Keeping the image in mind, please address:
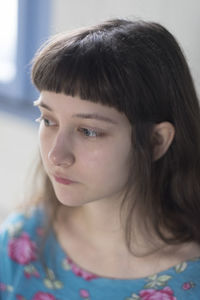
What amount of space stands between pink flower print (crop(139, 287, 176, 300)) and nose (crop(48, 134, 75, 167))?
0.97 ft

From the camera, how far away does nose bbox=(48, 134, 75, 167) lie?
86cm

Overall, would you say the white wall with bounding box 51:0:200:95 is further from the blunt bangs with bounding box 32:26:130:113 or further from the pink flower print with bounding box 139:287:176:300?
the pink flower print with bounding box 139:287:176:300

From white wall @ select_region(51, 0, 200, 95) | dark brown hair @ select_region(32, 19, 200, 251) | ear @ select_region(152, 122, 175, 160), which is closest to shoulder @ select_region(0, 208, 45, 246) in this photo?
dark brown hair @ select_region(32, 19, 200, 251)

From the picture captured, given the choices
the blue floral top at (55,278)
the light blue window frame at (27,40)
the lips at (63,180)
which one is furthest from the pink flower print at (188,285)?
the light blue window frame at (27,40)

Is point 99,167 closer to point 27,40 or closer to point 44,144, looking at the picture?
point 44,144

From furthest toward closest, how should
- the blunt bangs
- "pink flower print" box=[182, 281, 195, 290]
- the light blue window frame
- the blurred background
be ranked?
the light blue window frame, the blurred background, "pink flower print" box=[182, 281, 195, 290], the blunt bangs

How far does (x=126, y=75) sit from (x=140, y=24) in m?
0.13

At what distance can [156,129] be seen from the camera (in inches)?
35.4

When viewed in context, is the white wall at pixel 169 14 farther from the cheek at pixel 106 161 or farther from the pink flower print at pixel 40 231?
the pink flower print at pixel 40 231

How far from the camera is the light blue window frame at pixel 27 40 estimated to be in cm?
151

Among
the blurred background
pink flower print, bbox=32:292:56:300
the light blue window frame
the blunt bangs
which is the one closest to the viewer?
the blunt bangs

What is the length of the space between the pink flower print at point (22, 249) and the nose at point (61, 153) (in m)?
0.30

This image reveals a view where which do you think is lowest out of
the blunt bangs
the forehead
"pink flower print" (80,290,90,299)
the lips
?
"pink flower print" (80,290,90,299)

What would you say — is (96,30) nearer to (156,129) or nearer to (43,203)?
(156,129)
